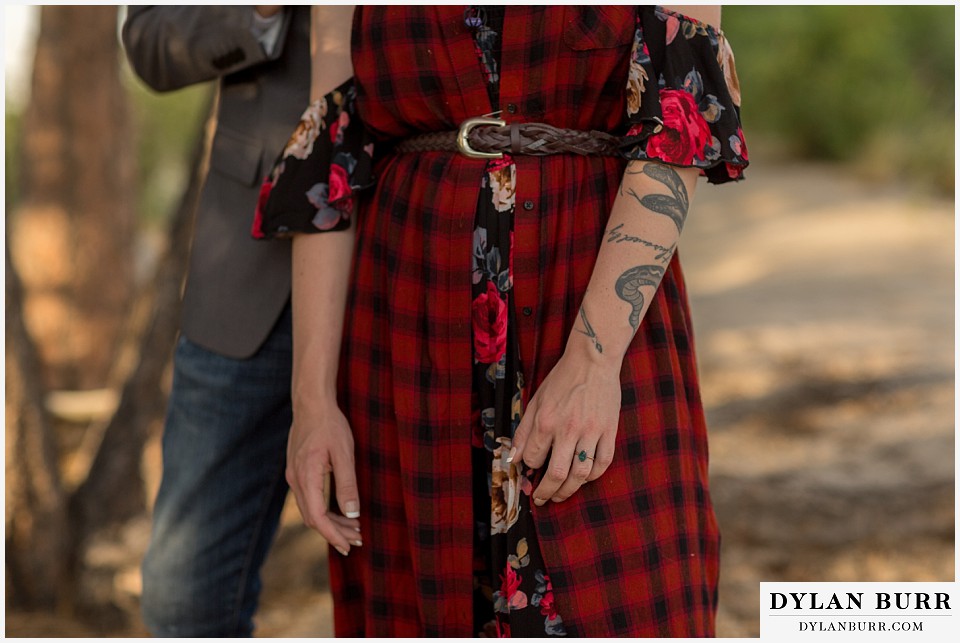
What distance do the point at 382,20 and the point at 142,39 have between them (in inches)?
27.0

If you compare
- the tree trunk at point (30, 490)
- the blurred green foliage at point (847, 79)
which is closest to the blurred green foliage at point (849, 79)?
the blurred green foliage at point (847, 79)

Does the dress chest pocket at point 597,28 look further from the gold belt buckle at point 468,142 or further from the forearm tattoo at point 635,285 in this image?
the forearm tattoo at point 635,285

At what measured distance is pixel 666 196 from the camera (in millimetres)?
1303

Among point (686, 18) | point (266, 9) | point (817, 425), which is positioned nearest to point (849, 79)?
point (817, 425)

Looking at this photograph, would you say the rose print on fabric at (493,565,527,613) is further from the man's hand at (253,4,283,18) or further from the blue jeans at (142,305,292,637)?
the man's hand at (253,4,283,18)

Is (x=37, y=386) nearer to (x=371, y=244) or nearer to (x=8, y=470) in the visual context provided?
(x=8, y=470)

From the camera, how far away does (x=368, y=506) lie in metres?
1.48

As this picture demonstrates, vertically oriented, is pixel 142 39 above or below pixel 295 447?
above

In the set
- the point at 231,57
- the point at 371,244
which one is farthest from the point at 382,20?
the point at 231,57

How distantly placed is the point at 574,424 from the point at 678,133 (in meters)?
0.42

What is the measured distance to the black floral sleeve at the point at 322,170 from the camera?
59.1 inches

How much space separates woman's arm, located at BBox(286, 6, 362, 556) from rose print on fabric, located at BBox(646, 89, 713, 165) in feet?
1.74

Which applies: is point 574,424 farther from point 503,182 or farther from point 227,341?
point 227,341

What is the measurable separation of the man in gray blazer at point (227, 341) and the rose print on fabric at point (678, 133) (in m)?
0.75
